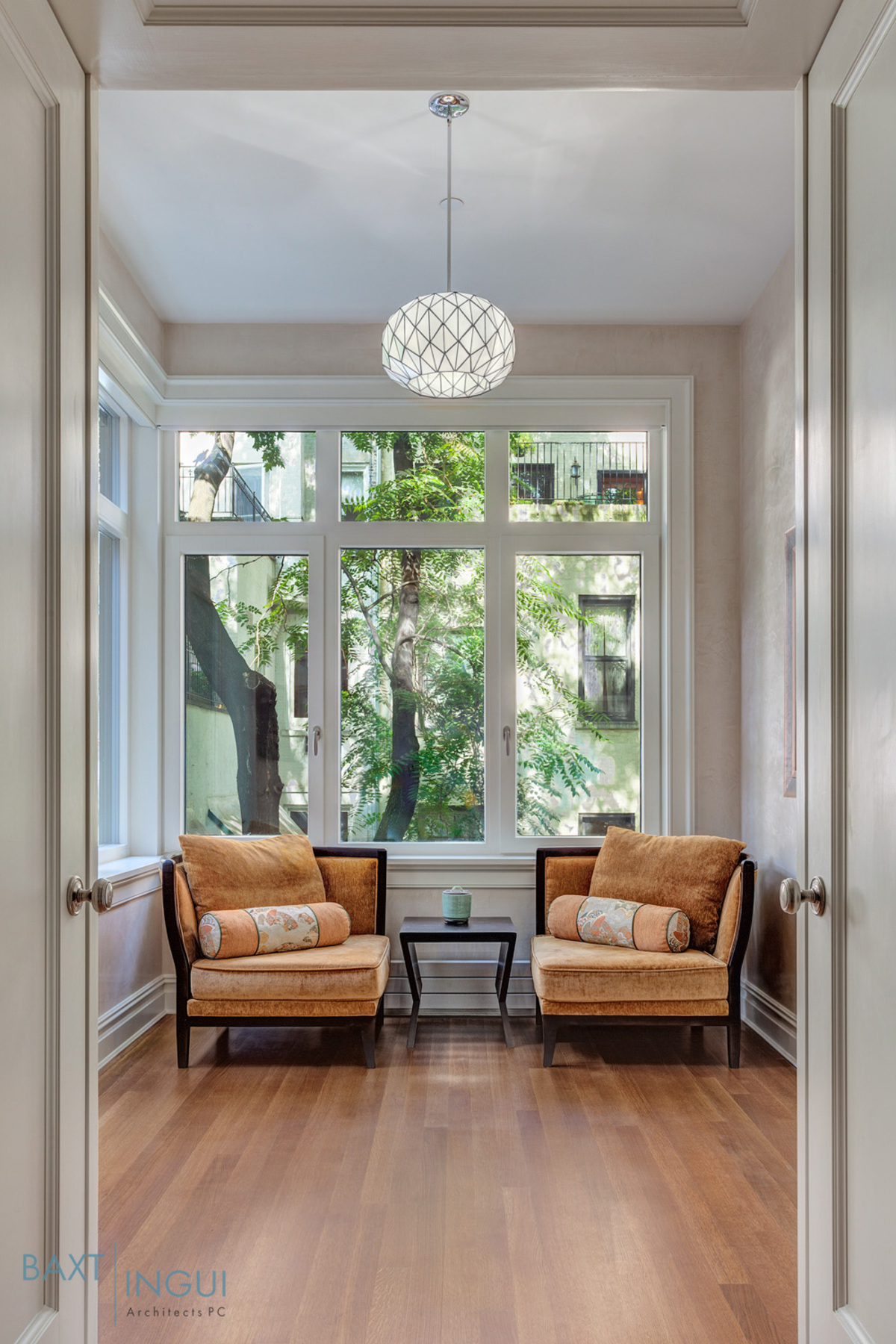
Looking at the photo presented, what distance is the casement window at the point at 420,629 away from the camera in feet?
15.4

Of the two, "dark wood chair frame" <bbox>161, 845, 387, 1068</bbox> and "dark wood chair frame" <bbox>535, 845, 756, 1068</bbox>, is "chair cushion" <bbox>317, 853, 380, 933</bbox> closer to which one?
"dark wood chair frame" <bbox>161, 845, 387, 1068</bbox>

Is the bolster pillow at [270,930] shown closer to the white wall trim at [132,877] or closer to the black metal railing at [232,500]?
the white wall trim at [132,877]

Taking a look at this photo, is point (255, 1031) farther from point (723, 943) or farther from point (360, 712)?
point (723, 943)

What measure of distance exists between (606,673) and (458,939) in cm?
144

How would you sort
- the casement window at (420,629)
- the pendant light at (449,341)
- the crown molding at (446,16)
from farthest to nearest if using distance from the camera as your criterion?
the casement window at (420,629), the pendant light at (449,341), the crown molding at (446,16)

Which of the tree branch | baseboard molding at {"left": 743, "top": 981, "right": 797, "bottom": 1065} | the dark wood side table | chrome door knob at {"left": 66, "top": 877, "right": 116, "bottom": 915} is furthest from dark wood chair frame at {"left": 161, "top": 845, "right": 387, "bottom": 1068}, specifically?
chrome door knob at {"left": 66, "top": 877, "right": 116, "bottom": 915}

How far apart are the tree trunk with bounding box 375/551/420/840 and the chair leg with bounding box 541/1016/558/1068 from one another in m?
1.24

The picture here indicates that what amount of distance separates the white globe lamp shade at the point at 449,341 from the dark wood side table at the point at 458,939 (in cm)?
211

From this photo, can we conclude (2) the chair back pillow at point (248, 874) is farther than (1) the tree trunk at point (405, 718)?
No

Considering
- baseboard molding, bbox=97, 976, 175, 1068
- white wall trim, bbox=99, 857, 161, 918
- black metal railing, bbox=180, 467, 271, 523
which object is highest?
black metal railing, bbox=180, 467, 271, 523

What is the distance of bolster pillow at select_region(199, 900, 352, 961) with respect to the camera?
3.80 m

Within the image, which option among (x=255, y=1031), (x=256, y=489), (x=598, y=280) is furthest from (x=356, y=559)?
(x=255, y=1031)
